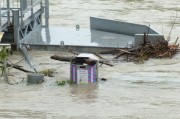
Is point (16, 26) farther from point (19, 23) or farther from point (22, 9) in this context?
point (22, 9)

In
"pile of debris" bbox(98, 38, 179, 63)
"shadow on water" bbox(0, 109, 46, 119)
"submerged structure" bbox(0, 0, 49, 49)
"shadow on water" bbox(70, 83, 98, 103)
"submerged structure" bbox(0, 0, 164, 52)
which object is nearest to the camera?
"shadow on water" bbox(0, 109, 46, 119)

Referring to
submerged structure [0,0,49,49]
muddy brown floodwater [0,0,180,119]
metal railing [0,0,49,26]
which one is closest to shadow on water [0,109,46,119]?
muddy brown floodwater [0,0,180,119]

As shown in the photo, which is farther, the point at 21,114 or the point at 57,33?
the point at 57,33

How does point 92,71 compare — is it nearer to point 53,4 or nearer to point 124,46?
point 124,46

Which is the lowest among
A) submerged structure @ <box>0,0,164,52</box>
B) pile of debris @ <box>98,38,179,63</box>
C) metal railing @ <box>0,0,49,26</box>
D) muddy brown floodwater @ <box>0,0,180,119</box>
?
muddy brown floodwater @ <box>0,0,180,119</box>

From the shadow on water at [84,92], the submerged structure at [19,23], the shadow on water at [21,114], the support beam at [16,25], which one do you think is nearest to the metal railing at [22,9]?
the submerged structure at [19,23]

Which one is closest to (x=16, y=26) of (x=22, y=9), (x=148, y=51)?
(x=22, y=9)

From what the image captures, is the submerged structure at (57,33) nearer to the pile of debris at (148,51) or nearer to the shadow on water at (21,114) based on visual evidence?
the pile of debris at (148,51)

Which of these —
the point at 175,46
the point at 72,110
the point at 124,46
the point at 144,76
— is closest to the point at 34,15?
the point at 124,46

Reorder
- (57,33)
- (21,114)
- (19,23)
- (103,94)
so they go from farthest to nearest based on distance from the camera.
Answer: (57,33) < (19,23) < (103,94) < (21,114)

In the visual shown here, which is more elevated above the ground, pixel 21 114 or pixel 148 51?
pixel 148 51

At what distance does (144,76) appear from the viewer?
12.3 metres

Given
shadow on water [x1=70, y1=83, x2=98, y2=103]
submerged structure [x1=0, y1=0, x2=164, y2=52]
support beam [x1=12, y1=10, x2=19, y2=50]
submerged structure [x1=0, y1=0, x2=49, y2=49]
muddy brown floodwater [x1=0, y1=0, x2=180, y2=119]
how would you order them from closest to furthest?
muddy brown floodwater [x1=0, y1=0, x2=180, y2=119]
shadow on water [x1=70, y1=83, x2=98, y2=103]
support beam [x1=12, y1=10, x2=19, y2=50]
submerged structure [x1=0, y1=0, x2=49, y2=49]
submerged structure [x1=0, y1=0, x2=164, y2=52]

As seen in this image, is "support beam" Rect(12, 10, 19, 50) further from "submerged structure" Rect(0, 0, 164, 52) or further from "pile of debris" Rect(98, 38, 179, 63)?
"pile of debris" Rect(98, 38, 179, 63)
